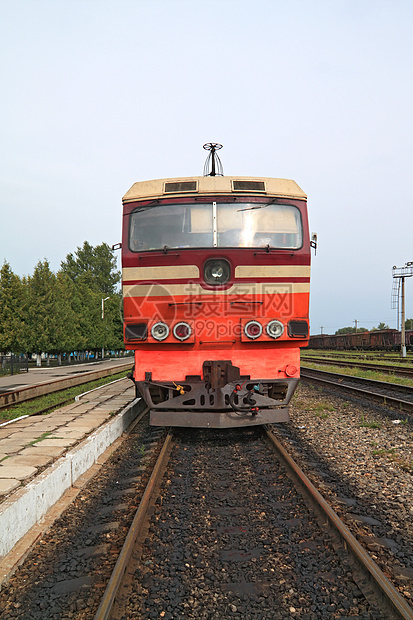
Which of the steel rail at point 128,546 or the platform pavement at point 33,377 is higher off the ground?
the steel rail at point 128,546

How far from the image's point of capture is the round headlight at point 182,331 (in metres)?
6.74

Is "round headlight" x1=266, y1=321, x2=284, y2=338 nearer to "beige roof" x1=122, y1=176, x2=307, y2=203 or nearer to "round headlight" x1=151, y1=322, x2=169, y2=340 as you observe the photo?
"round headlight" x1=151, y1=322, x2=169, y2=340

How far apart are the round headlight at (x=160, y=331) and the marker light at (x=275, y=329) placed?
142 cm

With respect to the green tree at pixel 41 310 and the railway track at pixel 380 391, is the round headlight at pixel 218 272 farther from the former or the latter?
the green tree at pixel 41 310

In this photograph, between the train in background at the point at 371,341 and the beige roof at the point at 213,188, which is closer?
the beige roof at the point at 213,188

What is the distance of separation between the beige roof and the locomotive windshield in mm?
179

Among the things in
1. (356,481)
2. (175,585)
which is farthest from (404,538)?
(175,585)

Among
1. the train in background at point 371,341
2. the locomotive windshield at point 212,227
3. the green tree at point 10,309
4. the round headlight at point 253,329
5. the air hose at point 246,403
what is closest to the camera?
the air hose at point 246,403

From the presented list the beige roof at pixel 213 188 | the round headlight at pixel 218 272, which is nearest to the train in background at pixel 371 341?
the beige roof at pixel 213 188

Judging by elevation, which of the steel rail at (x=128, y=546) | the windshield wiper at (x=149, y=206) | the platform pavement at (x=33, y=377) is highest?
the windshield wiper at (x=149, y=206)

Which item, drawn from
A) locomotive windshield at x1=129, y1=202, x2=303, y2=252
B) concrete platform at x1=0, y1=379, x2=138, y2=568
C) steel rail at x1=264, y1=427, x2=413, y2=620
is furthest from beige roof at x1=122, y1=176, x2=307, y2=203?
steel rail at x1=264, y1=427, x2=413, y2=620

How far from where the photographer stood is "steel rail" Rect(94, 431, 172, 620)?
9.07 ft

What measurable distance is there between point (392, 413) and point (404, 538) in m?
6.25

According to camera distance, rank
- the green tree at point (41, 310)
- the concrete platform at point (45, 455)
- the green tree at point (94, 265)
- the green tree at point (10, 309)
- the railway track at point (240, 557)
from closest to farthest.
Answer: the railway track at point (240, 557)
the concrete platform at point (45, 455)
the green tree at point (10, 309)
the green tree at point (41, 310)
the green tree at point (94, 265)
